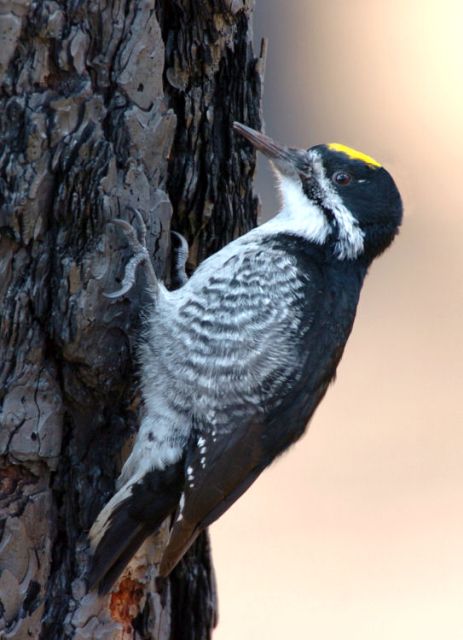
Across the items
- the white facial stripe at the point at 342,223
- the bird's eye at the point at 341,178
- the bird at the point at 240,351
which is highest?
the bird's eye at the point at 341,178

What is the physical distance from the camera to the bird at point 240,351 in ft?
8.89

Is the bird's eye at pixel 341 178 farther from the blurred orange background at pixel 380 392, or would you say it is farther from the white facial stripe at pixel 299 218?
the blurred orange background at pixel 380 392

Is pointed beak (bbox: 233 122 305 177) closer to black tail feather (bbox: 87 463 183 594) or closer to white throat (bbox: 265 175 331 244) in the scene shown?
white throat (bbox: 265 175 331 244)

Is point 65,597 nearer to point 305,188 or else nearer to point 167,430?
point 167,430

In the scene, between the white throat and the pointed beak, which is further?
the white throat

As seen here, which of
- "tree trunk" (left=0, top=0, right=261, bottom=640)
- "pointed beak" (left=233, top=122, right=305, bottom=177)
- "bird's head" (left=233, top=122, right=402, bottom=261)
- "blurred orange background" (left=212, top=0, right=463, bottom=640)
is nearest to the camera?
"tree trunk" (left=0, top=0, right=261, bottom=640)

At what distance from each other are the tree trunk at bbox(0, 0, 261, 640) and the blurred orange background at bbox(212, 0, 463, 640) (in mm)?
1677

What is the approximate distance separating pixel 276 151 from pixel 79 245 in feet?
2.23

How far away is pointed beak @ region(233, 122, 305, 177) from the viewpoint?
9.48 feet

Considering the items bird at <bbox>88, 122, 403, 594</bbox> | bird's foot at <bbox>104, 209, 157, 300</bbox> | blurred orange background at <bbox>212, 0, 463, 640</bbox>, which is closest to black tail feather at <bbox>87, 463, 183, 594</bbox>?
bird at <bbox>88, 122, 403, 594</bbox>

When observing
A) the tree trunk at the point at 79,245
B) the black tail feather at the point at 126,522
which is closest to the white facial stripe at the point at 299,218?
the tree trunk at the point at 79,245

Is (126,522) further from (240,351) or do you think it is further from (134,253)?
(134,253)

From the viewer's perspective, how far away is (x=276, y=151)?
3.02 metres

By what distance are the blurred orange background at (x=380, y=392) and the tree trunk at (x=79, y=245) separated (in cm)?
168
